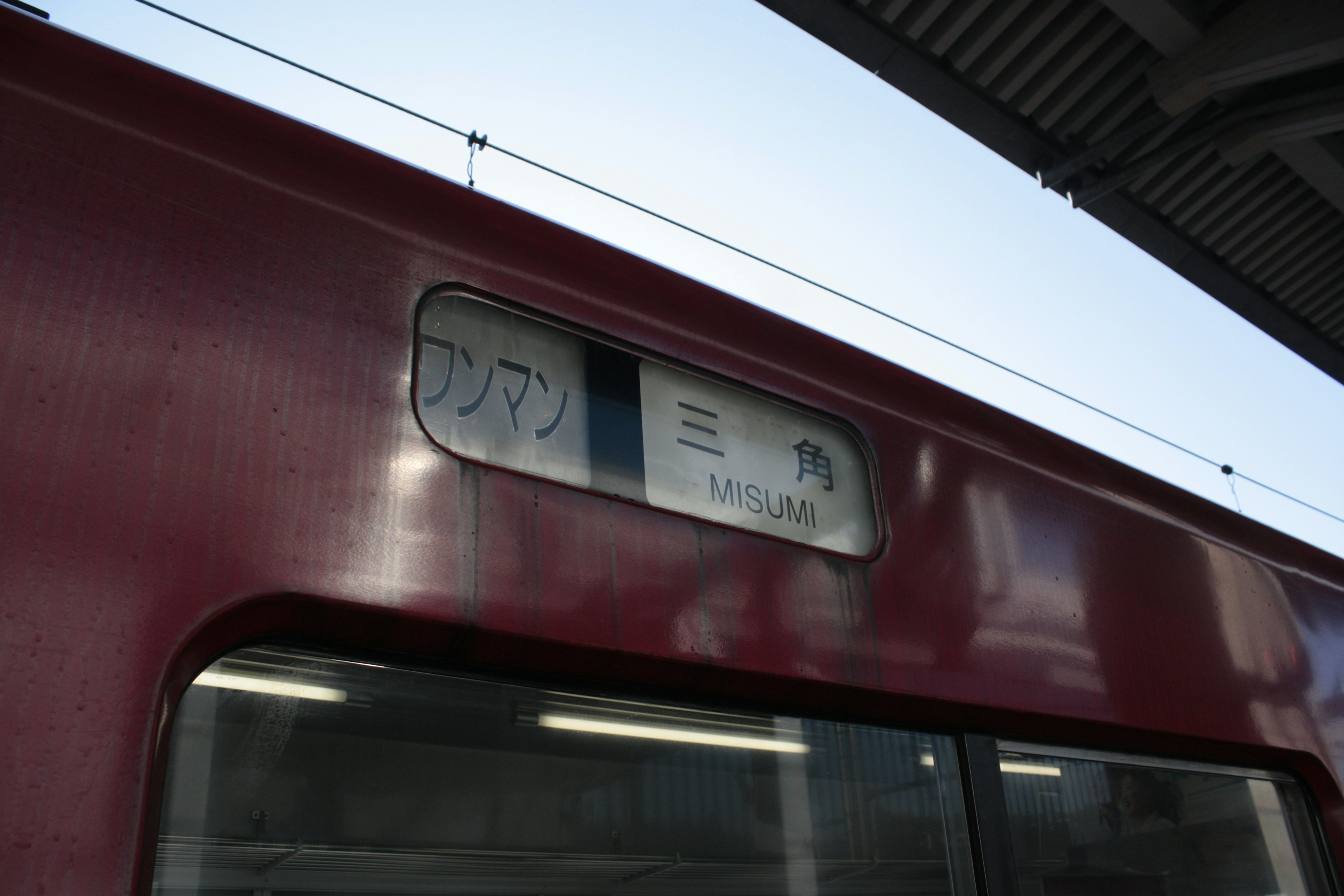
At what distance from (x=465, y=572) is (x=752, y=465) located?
60 centimetres

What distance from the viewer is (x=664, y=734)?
1.55 metres

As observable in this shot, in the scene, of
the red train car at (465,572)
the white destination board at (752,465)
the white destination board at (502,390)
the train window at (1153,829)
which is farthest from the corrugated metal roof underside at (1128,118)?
the train window at (1153,829)

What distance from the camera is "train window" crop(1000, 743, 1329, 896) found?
6.32 ft

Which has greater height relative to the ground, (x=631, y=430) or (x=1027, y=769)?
(x=631, y=430)

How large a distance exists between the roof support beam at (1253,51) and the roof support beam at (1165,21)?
0.08ft

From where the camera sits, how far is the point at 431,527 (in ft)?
4.36

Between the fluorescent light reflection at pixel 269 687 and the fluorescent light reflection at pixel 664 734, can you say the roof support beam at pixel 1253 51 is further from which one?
the fluorescent light reflection at pixel 269 687

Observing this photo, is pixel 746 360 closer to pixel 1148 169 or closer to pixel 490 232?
pixel 490 232

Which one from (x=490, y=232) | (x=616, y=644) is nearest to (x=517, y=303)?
(x=490, y=232)

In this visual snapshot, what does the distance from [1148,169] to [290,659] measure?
97.3 inches

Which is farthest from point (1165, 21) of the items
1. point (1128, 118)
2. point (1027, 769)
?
point (1027, 769)

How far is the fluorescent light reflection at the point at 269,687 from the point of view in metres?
1.22

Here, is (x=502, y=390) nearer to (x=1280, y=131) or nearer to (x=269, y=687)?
(x=269, y=687)

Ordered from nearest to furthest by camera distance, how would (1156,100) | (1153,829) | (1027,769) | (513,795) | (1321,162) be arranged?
(513,795) → (1027,769) → (1153,829) → (1156,100) → (1321,162)
